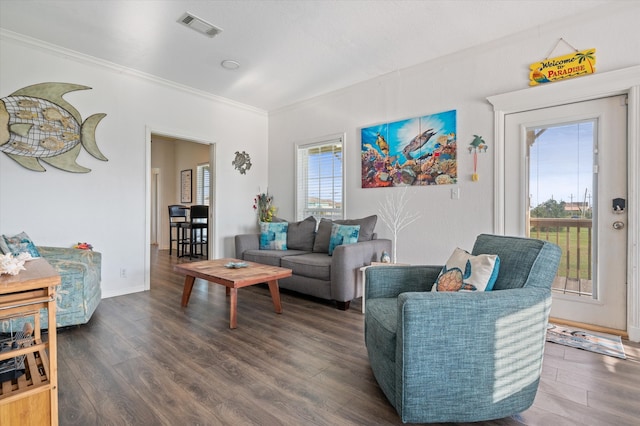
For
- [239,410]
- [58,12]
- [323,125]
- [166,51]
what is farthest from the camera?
[323,125]

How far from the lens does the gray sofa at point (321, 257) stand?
10.7 feet

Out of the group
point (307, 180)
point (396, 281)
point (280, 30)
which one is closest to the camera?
point (396, 281)

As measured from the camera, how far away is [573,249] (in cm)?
287

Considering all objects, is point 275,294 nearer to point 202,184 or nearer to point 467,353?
point 467,353

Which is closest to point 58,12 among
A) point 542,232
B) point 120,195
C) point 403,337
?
point 120,195

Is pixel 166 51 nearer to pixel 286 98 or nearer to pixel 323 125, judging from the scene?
pixel 286 98

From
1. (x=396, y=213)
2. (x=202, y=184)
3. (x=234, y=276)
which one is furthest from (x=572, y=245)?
(x=202, y=184)

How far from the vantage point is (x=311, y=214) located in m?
5.05

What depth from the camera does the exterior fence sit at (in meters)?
2.79

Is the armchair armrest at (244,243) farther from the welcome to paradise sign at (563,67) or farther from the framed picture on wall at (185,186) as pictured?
the framed picture on wall at (185,186)

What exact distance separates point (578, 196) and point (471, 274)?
1.87m

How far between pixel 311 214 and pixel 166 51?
2.84 m

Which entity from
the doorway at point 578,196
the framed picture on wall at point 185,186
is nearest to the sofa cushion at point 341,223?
the doorway at point 578,196

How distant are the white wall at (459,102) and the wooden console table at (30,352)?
3.34 metres
